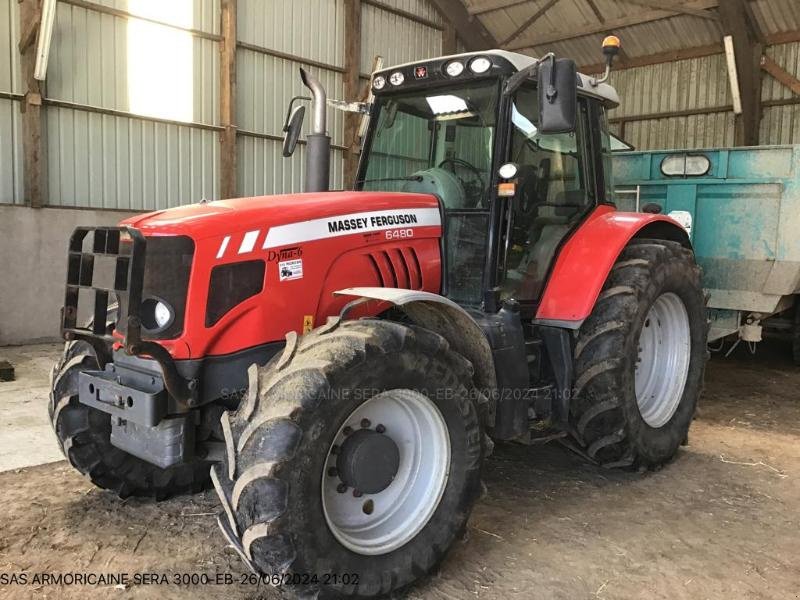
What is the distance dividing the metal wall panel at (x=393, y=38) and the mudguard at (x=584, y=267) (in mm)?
8707

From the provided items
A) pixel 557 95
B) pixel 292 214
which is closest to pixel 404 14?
pixel 557 95

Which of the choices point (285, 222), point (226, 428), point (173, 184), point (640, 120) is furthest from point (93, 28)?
point (640, 120)

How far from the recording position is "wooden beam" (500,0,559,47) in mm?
11739

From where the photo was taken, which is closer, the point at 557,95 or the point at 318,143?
the point at 557,95

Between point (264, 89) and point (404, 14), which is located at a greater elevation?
point (404, 14)

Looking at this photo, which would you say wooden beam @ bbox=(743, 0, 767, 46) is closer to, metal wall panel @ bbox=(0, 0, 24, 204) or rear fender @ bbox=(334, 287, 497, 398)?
rear fender @ bbox=(334, 287, 497, 398)

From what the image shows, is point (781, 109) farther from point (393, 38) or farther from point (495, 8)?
point (393, 38)

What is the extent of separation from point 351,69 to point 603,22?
14.2ft

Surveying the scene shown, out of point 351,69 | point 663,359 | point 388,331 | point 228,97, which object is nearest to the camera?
point 388,331

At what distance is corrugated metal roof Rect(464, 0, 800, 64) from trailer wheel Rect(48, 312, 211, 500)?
33.7 feet

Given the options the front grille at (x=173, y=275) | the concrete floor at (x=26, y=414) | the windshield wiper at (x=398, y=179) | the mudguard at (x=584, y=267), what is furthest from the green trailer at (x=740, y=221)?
the concrete floor at (x=26, y=414)

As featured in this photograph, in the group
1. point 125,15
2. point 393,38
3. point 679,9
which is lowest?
point 125,15

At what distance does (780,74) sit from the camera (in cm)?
1025

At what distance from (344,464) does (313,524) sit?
1.00 ft
